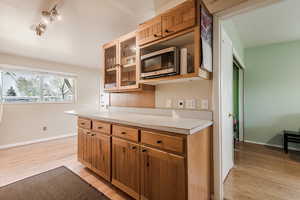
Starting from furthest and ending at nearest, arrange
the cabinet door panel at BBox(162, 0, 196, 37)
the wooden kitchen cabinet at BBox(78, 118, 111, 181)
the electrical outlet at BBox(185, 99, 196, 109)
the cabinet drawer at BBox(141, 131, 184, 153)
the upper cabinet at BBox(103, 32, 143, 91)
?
the upper cabinet at BBox(103, 32, 143, 91) → the wooden kitchen cabinet at BBox(78, 118, 111, 181) → the electrical outlet at BBox(185, 99, 196, 109) → the cabinet door panel at BBox(162, 0, 196, 37) → the cabinet drawer at BBox(141, 131, 184, 153)

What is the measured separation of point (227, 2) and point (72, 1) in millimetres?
1708

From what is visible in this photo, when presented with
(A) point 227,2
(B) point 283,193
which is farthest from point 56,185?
(A) point 227,2

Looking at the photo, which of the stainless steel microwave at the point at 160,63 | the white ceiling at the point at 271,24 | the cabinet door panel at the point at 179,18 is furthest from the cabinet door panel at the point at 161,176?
the white ceiling at the point at 271,24

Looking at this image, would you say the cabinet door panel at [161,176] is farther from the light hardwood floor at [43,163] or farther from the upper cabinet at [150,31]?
the upper cabinet at [150,31]

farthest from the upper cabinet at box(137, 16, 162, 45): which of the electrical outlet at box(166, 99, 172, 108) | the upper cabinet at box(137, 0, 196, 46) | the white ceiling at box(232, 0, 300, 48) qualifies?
the white ceiling at box(232, 0, 300, 48)

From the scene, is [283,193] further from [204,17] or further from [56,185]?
[56,185]

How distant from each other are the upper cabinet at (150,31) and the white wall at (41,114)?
348 cm

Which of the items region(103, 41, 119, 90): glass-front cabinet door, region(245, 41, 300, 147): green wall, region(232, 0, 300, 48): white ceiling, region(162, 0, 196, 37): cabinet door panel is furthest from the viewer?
region(245, 41, 300, 147): green wall

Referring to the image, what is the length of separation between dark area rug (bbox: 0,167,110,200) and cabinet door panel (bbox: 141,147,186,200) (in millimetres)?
632

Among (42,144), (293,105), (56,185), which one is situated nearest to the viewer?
(56,185)

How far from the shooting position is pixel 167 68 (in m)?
1.46

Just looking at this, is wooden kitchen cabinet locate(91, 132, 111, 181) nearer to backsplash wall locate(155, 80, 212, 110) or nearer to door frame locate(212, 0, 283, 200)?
backsplash wall locate(155, 80, 212, 110)

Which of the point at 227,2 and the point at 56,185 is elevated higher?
the point at 227,2

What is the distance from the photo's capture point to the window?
3381 mm
